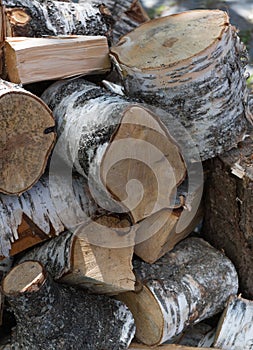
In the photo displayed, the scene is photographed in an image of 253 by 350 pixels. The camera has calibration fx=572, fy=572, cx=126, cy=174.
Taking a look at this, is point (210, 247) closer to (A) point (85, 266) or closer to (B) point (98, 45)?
(A) point (85, 266)

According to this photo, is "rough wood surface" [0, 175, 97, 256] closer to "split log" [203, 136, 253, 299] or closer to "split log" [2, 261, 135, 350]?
"split log" [2, 261, 135, 350]

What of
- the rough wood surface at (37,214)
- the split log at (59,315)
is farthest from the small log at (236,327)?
the rough wood surface at (37,214)

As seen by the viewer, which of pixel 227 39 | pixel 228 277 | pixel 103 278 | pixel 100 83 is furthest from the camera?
pixel 100 83

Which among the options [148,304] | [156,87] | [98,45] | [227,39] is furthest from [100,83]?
[148,304]

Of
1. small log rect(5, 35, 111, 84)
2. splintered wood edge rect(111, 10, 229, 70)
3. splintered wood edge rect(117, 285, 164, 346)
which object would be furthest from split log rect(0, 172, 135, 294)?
splintered wood edge rect(111, 10, 229, 70)

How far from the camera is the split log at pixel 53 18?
7.23ft

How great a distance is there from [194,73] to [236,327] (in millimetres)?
934

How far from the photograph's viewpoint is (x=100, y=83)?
233 cm

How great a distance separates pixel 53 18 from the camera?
227 centimetres

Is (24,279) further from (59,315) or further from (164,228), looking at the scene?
(164,228)

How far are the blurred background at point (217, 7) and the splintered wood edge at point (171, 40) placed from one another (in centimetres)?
220

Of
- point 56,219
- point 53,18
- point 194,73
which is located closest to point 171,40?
point 194,73

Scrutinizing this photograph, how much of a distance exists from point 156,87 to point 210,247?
27.2 inches

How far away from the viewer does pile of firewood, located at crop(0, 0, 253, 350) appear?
5.93ft
